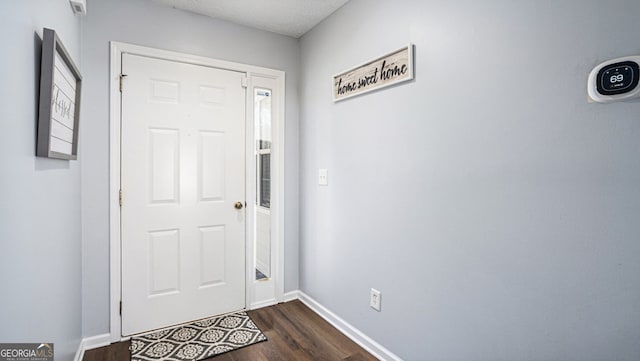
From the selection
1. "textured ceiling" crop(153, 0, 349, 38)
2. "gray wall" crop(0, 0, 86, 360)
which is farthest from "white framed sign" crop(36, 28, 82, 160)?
"textured ceiling" crop(153, 0, 349, 38)

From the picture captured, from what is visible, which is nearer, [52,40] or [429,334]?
[52,40]

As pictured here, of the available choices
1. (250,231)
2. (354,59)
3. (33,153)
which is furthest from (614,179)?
(250,231)

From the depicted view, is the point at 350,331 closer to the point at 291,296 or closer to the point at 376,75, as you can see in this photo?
the point at 291,296

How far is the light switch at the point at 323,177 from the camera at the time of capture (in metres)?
2.54

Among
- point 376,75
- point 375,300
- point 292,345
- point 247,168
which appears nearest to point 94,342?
point 292,345

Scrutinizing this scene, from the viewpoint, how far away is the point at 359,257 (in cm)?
221

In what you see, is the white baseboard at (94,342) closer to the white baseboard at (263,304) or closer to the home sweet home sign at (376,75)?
the white baseboard at (263,304)

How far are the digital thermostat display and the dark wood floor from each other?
1862mm

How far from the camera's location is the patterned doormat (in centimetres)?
203

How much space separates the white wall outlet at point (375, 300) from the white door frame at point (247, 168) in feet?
3.40

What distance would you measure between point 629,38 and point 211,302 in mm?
2839

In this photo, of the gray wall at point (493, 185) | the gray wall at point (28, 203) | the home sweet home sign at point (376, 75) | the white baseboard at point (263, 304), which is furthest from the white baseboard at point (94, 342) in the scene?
the home sweet home sign at point (376, 75)

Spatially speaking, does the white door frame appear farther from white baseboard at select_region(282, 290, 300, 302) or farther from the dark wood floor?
the dark wood floor

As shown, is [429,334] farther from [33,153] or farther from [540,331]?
[33,153]
